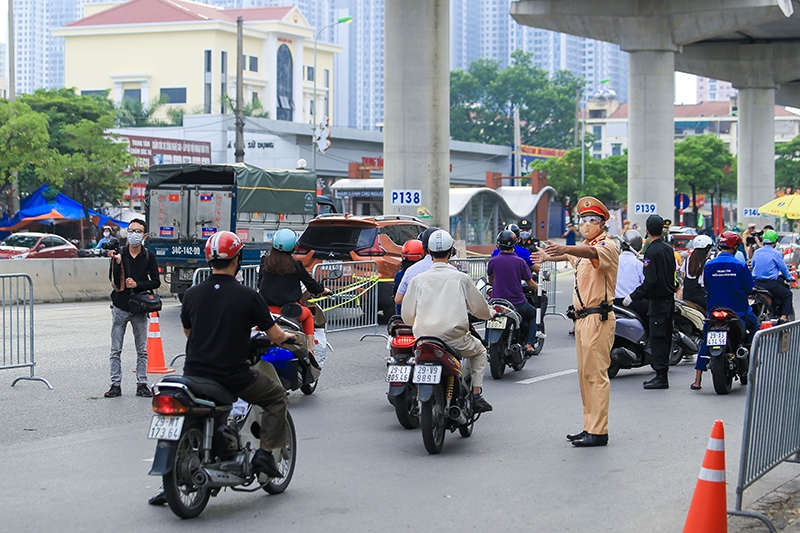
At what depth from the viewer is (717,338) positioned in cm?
1110

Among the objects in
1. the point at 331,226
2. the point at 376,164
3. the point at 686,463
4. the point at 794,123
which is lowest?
the point at 686,463

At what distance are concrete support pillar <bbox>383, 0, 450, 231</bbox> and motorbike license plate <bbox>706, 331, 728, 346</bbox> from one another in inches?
656

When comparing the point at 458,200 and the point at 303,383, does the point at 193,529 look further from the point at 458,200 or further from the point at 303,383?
the point at 458,200

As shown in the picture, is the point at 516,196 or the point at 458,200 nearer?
the point at 458,200

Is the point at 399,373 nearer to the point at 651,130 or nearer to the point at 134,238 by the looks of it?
the point at 134,238

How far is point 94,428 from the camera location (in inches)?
369

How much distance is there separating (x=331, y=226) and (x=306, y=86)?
9812 centimetres

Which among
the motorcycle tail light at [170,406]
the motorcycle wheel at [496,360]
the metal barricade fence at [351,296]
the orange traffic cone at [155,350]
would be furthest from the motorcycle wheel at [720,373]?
the motorcycle tail light at [170,406]

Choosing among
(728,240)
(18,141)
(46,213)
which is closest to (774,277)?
(728,240)

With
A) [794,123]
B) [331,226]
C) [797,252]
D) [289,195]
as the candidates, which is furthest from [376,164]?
[794,123]

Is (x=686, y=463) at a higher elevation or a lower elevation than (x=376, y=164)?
lower

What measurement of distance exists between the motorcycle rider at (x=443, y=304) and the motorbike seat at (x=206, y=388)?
2.37m

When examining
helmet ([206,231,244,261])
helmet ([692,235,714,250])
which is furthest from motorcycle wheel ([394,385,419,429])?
A: helmet ([692,235,714,250])

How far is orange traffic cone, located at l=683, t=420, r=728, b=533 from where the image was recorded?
18.4 feet
